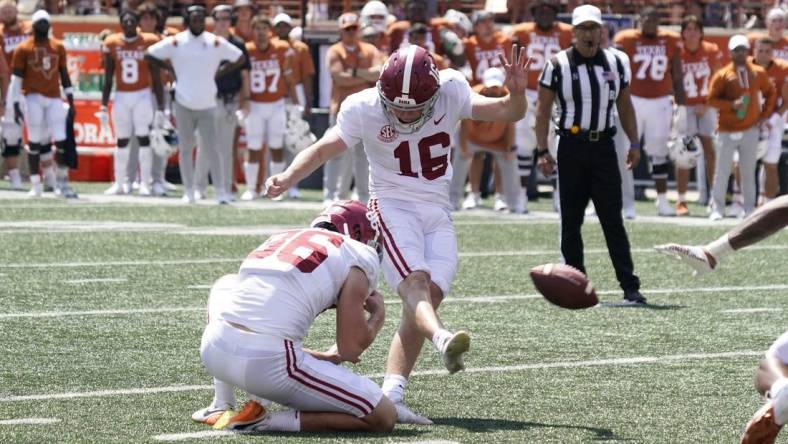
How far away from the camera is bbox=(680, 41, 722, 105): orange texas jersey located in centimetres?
1662

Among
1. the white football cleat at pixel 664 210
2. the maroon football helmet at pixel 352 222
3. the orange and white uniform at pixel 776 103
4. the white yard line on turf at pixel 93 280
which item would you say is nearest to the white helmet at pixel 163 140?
the white football cleat at pixel 664 210

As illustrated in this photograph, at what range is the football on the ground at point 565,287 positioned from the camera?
6.32m

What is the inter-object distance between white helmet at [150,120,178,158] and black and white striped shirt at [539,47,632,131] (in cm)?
799

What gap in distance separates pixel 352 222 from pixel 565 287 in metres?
0.92

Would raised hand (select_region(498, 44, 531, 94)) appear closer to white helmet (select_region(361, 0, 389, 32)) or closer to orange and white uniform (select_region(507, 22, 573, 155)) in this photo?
orange and white uniform (select_region(507, 22, 573, 155))

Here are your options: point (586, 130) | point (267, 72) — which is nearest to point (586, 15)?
point (586, 130)

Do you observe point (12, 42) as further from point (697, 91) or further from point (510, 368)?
point (510, 368)

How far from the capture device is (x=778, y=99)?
15.9 meters

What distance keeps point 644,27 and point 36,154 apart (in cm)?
627

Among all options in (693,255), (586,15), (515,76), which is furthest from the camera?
(586,15)

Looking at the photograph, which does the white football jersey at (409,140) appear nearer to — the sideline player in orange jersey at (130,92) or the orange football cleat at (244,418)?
the orange football cleat at (244,418)

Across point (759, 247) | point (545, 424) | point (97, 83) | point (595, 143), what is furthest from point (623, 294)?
point (97, 83)

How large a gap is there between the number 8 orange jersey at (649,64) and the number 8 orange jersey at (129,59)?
4995mm

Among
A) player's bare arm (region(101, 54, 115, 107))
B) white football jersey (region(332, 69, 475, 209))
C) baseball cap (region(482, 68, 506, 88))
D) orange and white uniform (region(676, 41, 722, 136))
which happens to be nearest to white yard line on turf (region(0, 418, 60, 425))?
white football jersey (region(332, 69, 475, 209))
